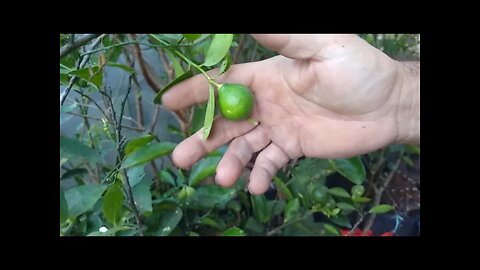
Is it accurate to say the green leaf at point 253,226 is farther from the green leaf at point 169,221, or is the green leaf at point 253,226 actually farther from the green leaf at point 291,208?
the green leaf at point 169,221

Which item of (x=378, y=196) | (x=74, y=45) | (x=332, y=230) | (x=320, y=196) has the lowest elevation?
(x=378, y=196)

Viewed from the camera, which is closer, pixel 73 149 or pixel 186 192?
pixel 73 149

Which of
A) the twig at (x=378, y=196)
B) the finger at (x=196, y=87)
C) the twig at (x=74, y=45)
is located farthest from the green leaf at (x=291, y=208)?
the twig at (x=74, y=45)

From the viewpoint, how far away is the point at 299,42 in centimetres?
93

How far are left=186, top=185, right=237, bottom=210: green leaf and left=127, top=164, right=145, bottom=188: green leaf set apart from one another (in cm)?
21

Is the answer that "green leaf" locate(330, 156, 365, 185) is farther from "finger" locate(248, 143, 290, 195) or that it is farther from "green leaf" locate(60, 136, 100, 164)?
"green leaf" locate(60, 136, 100, 164)

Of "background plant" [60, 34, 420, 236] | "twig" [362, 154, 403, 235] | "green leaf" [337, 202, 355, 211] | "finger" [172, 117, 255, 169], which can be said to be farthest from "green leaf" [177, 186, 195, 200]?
"twig" [362, 154, 403, 235]

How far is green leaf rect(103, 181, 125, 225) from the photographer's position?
2.96ft

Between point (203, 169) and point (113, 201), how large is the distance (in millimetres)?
303

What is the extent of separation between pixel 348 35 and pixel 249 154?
372mm

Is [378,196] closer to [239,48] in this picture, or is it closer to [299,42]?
[239,48]

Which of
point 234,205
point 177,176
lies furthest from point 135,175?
point 234,205

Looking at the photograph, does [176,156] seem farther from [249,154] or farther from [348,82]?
[348,82]

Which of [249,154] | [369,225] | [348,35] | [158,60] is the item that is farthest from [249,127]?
[158,60]
